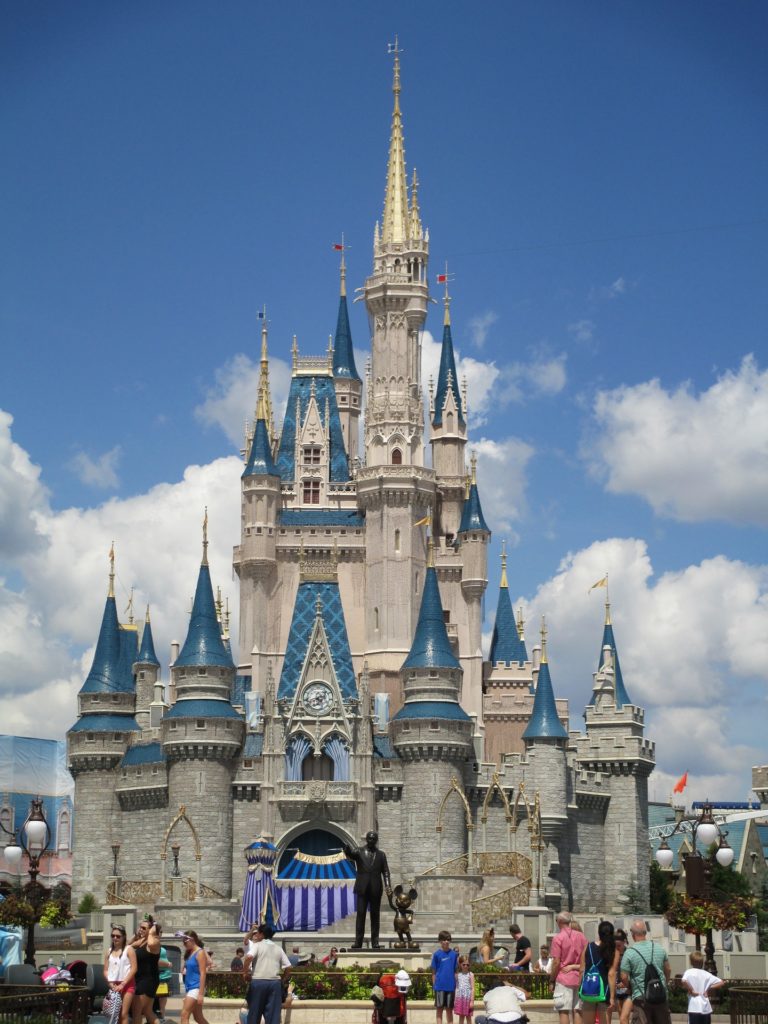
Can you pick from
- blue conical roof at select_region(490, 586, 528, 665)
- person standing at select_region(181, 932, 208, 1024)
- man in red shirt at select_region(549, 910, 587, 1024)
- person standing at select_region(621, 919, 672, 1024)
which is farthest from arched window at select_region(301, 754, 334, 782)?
person standing at select_region(621, 919, 672, 1024)

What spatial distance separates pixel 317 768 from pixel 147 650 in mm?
12036

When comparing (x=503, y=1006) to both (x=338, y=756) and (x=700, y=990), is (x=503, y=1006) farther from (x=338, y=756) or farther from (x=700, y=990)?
(x=338, y=756)

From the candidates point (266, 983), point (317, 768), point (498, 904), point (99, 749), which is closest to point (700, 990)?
point (266, 983)

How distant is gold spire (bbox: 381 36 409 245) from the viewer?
76.6 metres

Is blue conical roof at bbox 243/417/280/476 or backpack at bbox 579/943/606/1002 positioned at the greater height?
blue conical roof at bbox 243/417/280/476

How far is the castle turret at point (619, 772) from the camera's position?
66.2m

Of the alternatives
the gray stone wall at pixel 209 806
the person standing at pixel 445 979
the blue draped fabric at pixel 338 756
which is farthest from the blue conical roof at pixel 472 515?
the person standing at pixel 445 979

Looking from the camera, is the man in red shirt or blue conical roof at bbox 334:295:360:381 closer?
the man in red shirt

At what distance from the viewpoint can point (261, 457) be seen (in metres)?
73.2

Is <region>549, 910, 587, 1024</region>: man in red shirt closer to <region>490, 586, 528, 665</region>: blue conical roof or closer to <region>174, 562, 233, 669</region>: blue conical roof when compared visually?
<region>174, 562, 233, 669</region>: blue conical roof

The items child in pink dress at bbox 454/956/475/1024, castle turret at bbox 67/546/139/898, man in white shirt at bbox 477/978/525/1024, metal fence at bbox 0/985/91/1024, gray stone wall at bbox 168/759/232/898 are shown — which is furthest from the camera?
castle turret at bbox 67/546/139/898

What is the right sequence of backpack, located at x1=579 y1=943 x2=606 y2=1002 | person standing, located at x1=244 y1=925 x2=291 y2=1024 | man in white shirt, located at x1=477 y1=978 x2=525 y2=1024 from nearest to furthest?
1. man in white shirt, located at x1=477 y1=978 x2=525 y2=1024
2. backpack, located at x1=579 y1=943 x2=606 y2=1002
3. person standing, located at x1=244 y1=925 x2=291 y2=1024

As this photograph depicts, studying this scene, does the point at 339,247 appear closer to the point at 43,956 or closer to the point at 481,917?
the point at 481,917

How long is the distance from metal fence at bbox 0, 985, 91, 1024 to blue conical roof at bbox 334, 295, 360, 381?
58445 millimetres
